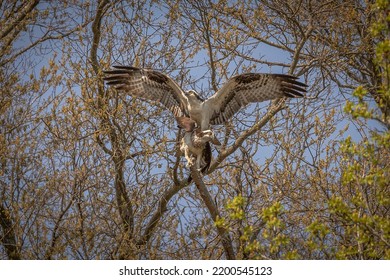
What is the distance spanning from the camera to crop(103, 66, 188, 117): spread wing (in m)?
6.23

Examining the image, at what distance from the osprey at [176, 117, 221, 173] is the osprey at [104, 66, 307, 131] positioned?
22 centimetres

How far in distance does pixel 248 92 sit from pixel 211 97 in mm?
362

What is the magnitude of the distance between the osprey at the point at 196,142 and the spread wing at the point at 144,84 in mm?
458

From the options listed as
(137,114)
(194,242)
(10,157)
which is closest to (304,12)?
(137,114)

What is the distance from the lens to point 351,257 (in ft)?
17.3

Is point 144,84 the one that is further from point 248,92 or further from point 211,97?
point 248,92

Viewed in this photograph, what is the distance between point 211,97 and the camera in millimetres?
6113

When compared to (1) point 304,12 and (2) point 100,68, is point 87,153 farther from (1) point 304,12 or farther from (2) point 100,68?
(1) point 304,12

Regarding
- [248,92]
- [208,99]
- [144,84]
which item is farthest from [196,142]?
[144,84]

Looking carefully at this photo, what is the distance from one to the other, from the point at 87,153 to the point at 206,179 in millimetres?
1420

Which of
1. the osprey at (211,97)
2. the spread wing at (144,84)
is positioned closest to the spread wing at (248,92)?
the osprey at (211,97)

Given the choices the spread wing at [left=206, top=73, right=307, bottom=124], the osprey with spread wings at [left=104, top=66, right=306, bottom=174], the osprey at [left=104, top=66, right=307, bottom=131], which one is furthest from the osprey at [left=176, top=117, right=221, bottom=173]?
the spread wing at [left=206, top=73, right=307, bottom=124]
